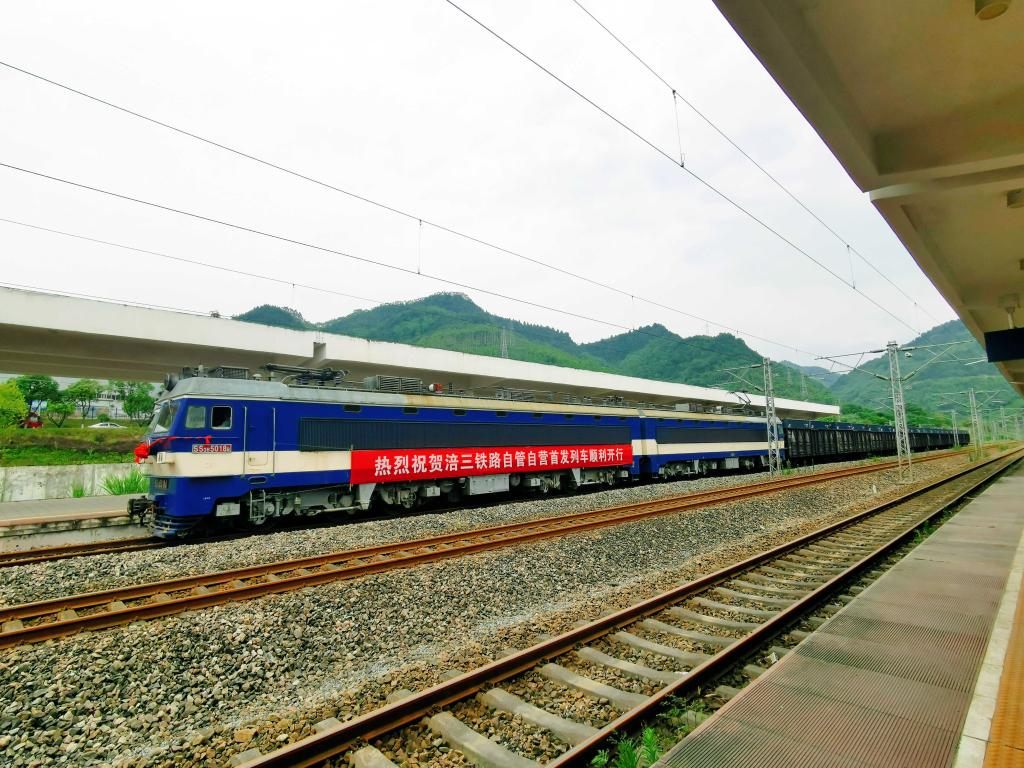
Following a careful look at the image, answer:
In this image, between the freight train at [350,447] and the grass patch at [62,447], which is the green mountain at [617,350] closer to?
the grass patch at [62,447]

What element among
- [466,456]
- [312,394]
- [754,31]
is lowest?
[466,456]

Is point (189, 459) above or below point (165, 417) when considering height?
below

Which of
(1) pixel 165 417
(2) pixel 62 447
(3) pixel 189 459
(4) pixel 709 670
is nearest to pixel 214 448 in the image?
(3) pixel 189 459

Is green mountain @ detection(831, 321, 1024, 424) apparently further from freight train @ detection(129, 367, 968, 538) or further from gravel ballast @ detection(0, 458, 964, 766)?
gravel ballast @ detection(0, 458, 964, 766)

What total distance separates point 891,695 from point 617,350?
134 meters

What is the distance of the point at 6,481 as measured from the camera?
23.0m

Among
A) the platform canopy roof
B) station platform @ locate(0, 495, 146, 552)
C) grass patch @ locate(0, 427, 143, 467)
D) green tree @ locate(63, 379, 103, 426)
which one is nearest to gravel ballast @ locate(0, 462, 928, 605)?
station platform @ locate(0, 495, 146, 552)

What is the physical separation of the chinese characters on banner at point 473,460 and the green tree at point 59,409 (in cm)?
5499

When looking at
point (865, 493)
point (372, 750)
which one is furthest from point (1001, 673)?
point (865, 493)

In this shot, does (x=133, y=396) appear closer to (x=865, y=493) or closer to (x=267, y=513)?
(x=267, y=513)

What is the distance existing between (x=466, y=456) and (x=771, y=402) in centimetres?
1831

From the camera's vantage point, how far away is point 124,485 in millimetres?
24031

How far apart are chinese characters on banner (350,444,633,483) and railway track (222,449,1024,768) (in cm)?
953

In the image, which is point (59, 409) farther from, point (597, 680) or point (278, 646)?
point (597, 680)
